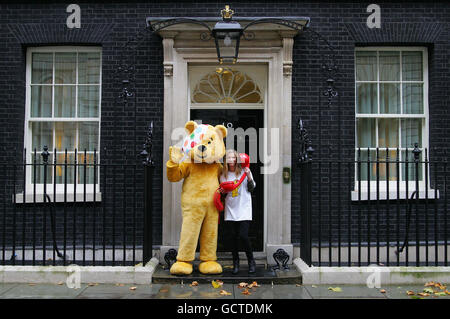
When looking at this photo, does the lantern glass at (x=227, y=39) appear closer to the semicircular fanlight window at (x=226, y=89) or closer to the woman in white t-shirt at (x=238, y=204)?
the semicircular fanlight window at (x=226, y=89)

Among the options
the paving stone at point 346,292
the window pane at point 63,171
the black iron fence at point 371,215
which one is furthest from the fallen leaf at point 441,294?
the window pane at point 63,171

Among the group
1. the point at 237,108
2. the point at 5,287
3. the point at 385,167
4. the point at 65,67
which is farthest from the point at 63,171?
the point at 385,167

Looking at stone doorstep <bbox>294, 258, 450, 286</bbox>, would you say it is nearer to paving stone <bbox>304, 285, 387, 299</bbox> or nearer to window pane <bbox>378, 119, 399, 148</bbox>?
paving stone <bbox>304, 285, 387, 299</bbox>

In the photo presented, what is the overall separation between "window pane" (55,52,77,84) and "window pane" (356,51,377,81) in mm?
4899

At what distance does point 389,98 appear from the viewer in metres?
7.82

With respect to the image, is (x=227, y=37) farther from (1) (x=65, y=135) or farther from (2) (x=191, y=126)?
(1) (x=65, y=135)

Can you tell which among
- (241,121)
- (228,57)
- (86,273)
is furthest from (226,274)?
(228,57)

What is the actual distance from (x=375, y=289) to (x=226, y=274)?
1.99 metres

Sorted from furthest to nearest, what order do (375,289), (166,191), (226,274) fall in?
(166,191), (226,274), (375,289)

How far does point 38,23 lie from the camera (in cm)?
761

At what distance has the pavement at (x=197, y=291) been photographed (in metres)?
5.57

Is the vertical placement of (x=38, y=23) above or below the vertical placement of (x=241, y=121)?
above

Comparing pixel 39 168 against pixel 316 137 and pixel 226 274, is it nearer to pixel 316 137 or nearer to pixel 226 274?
pixel 226 274

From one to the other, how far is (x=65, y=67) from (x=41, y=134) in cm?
122
